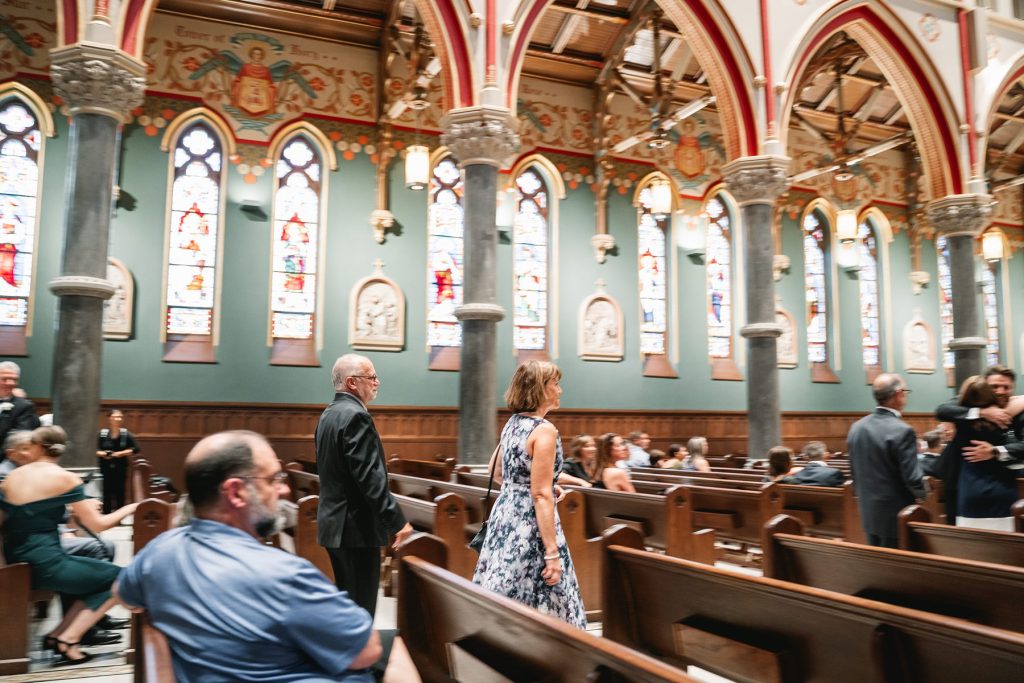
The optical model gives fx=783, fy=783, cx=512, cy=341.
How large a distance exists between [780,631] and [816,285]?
1594 cm

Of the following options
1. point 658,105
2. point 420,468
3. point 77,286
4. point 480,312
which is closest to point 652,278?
point 658,105

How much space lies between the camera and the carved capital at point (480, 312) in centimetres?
920

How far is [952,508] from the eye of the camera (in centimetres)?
488

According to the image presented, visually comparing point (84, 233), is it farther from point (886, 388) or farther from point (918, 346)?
point (918, 346)

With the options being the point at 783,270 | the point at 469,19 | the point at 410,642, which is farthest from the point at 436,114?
the point at 410,642

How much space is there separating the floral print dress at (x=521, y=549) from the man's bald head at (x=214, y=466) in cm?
152

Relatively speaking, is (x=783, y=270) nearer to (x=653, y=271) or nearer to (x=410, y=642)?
(x=653, y=271)

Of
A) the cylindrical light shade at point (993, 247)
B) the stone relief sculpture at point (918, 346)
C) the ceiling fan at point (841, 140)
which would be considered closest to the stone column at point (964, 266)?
the ceiling fan at point (841, 140)

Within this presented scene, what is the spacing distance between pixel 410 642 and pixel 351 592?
1.17 m

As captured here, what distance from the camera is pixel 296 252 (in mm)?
12680

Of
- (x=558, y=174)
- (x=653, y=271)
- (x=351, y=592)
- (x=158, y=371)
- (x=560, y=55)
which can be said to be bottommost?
(x=351, y=592)

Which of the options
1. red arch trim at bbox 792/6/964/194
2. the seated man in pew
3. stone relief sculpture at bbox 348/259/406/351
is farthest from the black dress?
red arch trim at bbox 792/6/964/194

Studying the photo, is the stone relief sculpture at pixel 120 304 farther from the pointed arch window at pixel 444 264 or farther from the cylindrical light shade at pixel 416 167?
the pointed arch window at pixel 444 264

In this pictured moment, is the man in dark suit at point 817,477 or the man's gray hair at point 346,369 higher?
the man's gray hair at point 346,369
